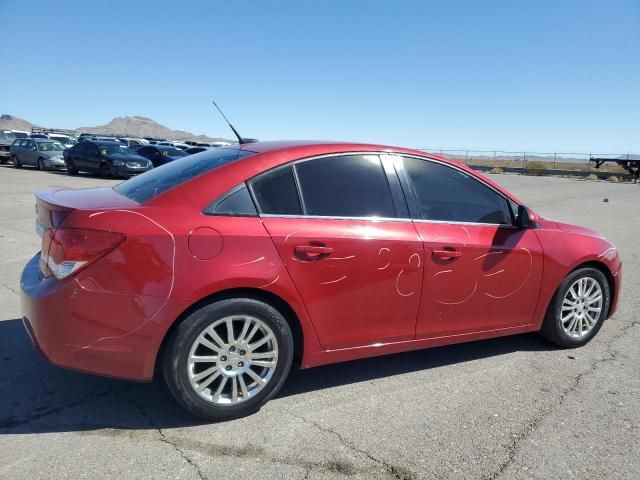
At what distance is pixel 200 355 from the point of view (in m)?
3.06

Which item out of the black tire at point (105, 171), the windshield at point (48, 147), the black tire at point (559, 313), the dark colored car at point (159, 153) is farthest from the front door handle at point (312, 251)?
the windshield at point (48, 147)

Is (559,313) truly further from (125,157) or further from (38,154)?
(38,154)

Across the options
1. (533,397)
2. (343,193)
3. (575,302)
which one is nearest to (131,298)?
(343,193)

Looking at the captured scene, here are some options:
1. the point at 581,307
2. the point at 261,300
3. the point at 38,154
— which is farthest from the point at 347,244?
the point at 38,154

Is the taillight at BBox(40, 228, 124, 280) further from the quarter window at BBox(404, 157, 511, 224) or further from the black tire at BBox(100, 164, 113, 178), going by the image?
the black tire at BBox(100, 164, 113, 178)

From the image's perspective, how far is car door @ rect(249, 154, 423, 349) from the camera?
10.7ft

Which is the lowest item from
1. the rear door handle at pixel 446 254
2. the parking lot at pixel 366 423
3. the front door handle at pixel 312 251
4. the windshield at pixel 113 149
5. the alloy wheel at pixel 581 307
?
the parking lot at pixel 366 423

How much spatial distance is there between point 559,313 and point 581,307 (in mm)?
276

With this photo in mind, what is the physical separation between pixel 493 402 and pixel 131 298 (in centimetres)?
239

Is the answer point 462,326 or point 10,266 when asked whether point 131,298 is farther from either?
point 10,266

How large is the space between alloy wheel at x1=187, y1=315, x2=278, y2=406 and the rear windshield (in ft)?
3.03

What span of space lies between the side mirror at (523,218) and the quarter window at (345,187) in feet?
3.64

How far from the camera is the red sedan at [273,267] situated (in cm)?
290

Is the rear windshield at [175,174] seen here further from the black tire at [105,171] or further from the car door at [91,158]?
the car door at [91,158]
